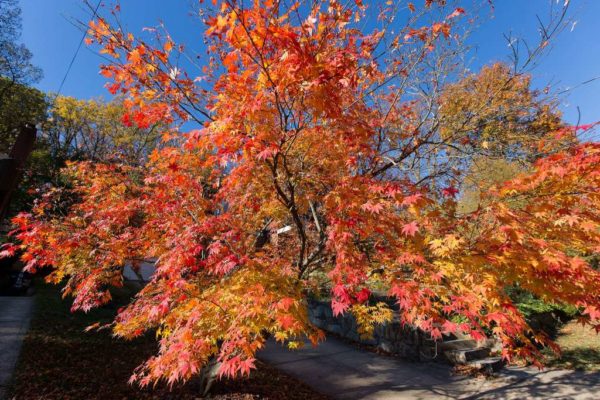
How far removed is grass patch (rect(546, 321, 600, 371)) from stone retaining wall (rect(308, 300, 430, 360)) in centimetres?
311

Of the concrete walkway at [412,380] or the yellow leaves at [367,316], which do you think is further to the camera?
the yellow leaves at [367,316]

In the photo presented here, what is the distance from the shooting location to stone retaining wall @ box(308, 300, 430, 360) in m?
8.91

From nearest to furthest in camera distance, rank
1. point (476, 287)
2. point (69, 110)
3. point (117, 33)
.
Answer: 1. point (476, 287)
2. point (117, 33)
3. point (69, 110)

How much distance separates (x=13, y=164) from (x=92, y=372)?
18.1 feet

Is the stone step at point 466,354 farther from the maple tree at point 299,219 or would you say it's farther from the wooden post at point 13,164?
the wooden post at point 13,164

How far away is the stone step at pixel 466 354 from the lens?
26.5 ft

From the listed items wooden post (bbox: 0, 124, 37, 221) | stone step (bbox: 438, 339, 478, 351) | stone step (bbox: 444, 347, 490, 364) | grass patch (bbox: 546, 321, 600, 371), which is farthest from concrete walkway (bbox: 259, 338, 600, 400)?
wooden post (bbox: 0, 124, 37, 221)

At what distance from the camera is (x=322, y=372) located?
25.4ft

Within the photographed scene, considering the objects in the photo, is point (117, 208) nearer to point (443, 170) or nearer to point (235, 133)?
point (235, 133)

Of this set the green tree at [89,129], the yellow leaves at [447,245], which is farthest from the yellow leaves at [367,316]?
the green tree at [89,129]

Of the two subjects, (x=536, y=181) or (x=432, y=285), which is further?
(x=432, y=285)

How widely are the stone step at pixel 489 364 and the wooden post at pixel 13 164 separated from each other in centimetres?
940

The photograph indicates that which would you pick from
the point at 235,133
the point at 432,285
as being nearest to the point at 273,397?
the point at 432,285

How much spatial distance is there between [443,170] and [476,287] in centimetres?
360
